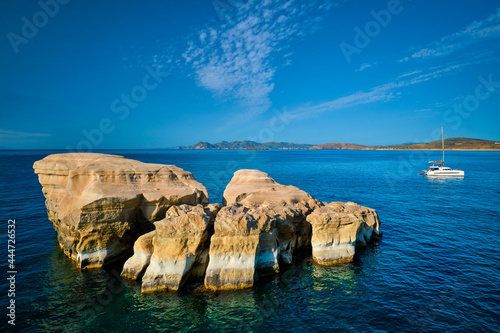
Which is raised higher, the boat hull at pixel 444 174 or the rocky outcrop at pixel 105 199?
the rocky outcrop at pixel 105 199

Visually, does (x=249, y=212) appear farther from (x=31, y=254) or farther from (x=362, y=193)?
(x=362, y=193)

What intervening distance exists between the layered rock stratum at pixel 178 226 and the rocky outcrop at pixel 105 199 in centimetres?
7

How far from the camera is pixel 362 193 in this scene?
44.8m

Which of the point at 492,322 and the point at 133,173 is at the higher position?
the point at 133,173

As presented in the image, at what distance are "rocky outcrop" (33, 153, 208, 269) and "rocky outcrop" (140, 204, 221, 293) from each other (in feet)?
11.9

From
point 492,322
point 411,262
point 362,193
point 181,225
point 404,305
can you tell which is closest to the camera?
point 492,322

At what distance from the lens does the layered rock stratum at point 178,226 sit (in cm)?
1584

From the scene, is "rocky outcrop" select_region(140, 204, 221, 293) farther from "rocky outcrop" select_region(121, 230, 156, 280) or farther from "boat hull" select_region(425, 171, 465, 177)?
"boat hull" select_region(425, 171, 465, 177)

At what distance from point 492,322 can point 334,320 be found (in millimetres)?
8035

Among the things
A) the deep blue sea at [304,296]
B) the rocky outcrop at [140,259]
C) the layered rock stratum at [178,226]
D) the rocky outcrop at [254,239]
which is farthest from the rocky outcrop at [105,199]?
the rocky outcrop at [254,239]

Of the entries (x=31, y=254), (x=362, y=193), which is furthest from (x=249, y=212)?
(x=362, y=193)

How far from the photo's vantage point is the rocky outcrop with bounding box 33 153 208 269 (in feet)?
57.7

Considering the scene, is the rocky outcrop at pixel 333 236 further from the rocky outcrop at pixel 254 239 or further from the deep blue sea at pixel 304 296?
the rocky outcrop at pixel 254 239

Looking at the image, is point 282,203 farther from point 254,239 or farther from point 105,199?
point 105,199
